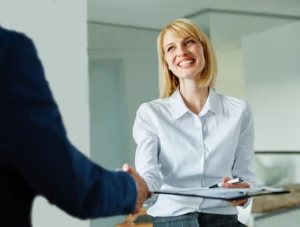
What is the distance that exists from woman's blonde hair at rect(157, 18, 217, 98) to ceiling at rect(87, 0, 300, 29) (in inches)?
104

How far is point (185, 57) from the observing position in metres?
1.43

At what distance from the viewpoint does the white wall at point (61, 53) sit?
1770 millimetres

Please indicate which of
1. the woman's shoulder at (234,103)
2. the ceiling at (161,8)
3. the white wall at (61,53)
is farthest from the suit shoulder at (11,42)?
the ceiling at (161,8)

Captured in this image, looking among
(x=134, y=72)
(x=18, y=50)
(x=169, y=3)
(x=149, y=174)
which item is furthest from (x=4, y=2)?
(x=134, y=72)

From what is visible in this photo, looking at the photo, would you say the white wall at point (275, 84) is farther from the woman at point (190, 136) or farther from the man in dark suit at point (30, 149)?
the man in dark suit at point (30, 149)

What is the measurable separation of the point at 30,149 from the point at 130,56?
4.11 meters

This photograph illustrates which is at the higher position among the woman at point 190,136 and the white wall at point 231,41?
the white wall at point 231,41

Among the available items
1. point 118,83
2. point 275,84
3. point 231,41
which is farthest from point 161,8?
point 275,84

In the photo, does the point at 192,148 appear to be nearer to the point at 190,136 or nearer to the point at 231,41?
the point at 190,136

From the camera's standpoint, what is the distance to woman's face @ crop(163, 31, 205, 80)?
1.43m

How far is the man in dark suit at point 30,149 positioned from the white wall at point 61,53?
1.14 metres

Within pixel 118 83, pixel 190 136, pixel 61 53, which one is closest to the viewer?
pixel 190 136

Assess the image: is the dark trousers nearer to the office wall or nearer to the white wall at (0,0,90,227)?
the white wall at (0,0,90,227)

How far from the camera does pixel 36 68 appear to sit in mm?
650
